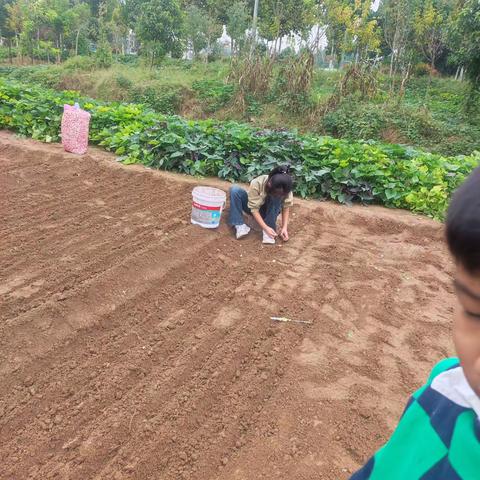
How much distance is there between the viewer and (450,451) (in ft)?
2.22

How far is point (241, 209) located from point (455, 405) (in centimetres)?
391

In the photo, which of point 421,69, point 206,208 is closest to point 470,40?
point 206,208

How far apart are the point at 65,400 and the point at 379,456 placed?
1.93 metres

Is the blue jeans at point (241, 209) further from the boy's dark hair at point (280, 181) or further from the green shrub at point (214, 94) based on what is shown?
the green shrub at point (214, 94)

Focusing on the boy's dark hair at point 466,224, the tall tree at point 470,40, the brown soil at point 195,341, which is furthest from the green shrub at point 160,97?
the boy's dark hair at point 466,224

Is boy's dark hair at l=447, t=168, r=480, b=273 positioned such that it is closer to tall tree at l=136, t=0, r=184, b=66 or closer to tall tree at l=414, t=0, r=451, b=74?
tall tree at l=414, t=0, r=451, b=74

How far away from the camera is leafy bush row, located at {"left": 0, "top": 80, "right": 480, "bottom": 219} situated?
572 centimetres

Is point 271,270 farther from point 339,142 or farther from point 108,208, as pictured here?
point 339,142

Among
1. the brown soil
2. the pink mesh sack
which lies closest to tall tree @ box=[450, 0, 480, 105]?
the brown soil

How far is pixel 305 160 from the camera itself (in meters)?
5.94

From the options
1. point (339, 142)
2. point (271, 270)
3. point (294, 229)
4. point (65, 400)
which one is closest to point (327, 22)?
point (339, 142)

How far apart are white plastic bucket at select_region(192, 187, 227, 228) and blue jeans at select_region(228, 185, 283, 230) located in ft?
0.38

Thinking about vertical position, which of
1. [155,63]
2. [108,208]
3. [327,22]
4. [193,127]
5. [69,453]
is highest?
[327,22]

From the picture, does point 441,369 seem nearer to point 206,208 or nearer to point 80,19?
point 206,208
